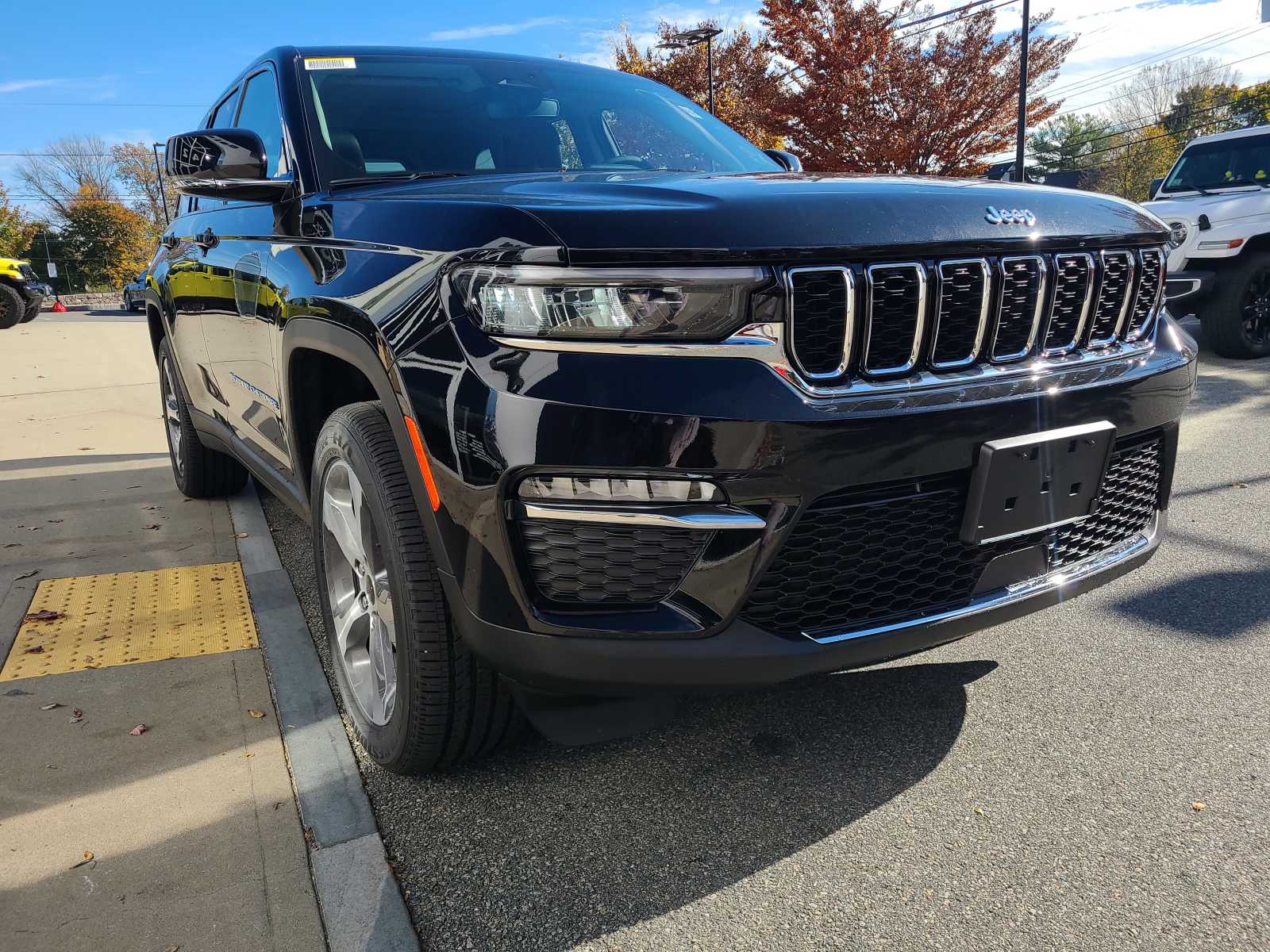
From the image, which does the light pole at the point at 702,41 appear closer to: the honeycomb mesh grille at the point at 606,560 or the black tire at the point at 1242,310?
the black tire at the point at 1242,310

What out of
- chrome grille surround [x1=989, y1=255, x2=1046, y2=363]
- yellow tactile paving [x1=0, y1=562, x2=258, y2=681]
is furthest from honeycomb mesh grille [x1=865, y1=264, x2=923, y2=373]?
yellow tactile paving [x1=0, y1=562, x2=258, y2=681]

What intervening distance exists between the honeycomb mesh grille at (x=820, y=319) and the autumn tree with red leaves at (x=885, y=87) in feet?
52.6

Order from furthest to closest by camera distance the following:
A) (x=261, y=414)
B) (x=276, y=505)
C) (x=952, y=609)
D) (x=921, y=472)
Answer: (x=276, y=505)
(x=261, y=414)
(x=952, y=609)
(x=921, y=472)

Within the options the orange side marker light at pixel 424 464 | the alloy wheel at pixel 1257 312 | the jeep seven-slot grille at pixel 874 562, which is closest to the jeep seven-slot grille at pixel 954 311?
the jeep seven-slot grille at pixel 874 562

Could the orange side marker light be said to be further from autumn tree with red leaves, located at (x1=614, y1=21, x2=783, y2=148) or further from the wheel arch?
autumn tree with red leaves, located at (x1=614, y1=21, x2=783, y2=148)

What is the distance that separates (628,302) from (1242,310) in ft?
25.7

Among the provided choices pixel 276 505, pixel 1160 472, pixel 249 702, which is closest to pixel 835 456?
pixel 1160 472

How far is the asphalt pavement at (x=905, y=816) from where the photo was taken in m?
1.77

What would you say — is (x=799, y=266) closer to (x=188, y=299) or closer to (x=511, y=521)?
(x=511, y=521)

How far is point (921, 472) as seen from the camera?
176 cm

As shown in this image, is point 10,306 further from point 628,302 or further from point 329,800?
point 628,302

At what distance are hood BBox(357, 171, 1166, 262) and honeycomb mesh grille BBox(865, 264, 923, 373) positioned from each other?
52 millimetres

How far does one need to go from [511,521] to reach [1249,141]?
9.15m

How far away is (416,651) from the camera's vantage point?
6.42ft
